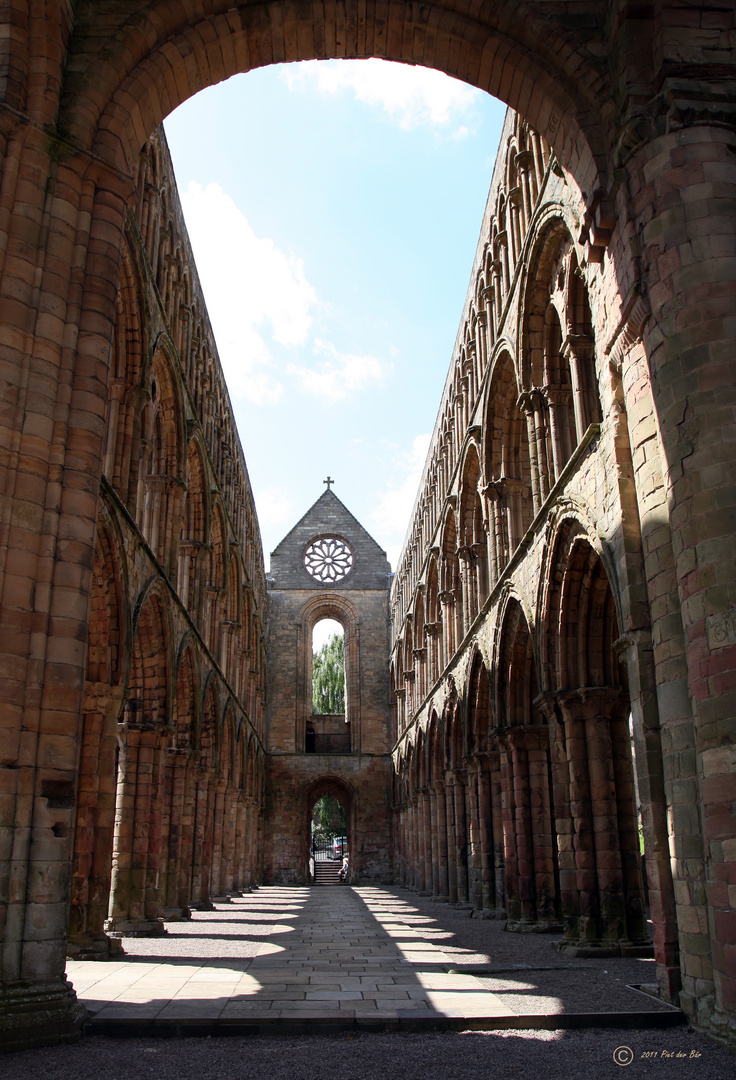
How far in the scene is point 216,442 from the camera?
2380cm

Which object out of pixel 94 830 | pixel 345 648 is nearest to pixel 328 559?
pixel 345 648

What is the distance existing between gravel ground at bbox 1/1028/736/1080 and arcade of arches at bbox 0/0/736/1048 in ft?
1.70

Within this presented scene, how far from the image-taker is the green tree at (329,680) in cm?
5622

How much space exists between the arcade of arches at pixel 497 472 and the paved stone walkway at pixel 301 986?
32.4 inches

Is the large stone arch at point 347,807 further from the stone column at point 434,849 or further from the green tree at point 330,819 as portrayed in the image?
the green tree at point 330,819

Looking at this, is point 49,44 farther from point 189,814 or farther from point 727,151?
point 189,814

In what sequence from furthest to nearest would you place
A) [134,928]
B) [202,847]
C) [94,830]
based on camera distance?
1. [202,847]
2. [134,928]
3. [94,830]

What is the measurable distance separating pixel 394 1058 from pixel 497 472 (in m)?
13.4

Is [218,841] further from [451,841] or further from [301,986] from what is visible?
[301,986]

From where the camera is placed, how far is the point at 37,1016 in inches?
248

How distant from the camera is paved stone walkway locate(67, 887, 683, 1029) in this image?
21.8 feet

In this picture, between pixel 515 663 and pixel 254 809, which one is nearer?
pixel 515 663

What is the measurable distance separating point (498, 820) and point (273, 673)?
74.9ft

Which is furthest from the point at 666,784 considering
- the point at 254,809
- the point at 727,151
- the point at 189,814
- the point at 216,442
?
the point at 254,809
